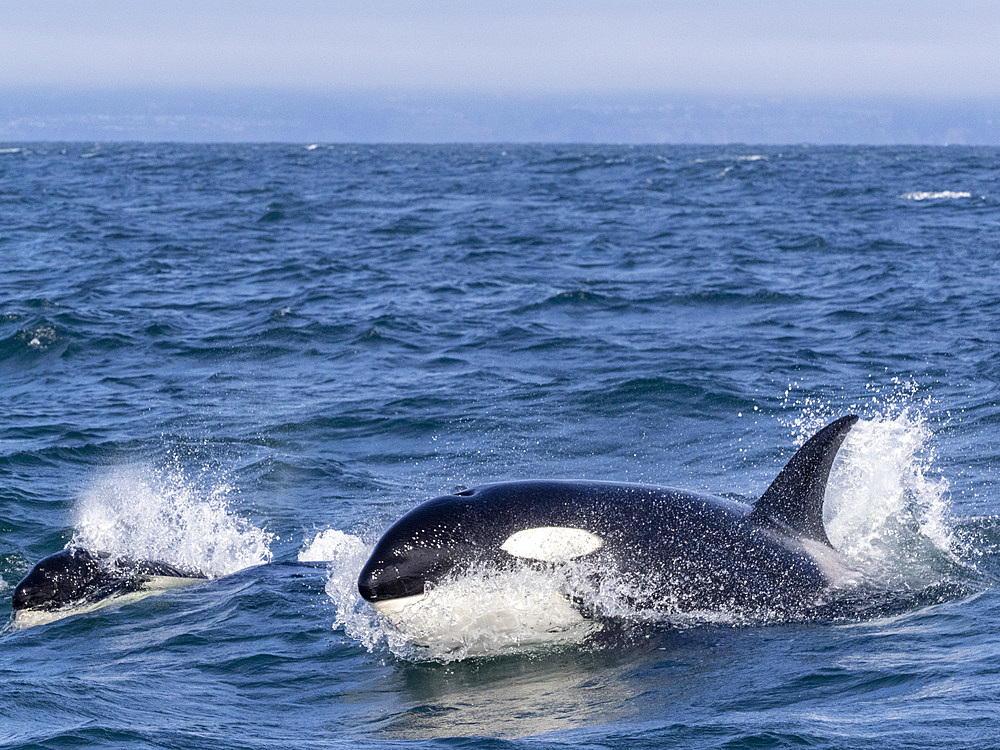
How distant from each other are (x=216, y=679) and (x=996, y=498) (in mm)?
6718

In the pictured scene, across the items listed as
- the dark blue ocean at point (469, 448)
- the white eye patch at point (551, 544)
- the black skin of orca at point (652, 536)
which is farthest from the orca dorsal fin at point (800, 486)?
the white eye patch at point (551, 544)

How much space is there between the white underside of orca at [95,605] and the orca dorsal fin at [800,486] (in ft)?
13.5

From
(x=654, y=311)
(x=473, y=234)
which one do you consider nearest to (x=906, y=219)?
(x=473, y=234)

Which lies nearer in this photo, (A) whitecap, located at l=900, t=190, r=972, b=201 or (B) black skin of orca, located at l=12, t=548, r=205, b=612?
(B) black skin of orca, located at l=12, t=548, r=205, b=612

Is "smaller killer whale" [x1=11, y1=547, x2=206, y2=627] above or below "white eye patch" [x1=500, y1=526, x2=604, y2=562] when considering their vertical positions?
below

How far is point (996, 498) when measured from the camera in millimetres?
10453

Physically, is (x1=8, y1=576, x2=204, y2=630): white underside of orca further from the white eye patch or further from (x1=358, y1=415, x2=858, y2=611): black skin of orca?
the white eye patch

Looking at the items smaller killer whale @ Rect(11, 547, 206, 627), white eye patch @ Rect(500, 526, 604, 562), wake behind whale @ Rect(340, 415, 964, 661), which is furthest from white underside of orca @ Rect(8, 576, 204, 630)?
white eye patch @ Rect(500, 526, 604, 562)

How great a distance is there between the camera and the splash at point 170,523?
9.77 metres

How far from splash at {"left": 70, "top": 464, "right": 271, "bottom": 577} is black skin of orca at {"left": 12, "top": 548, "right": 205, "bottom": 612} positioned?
0.23 m

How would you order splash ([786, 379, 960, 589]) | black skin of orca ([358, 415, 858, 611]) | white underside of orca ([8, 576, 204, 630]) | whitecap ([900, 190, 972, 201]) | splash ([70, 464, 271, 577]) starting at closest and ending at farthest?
black skin of orca ([358, 415, 858, 611]), white underside of orca ([8, 576, 204, 630]), splash ([786, 379, 960, 589]), splash ([70, 464, 271, 577]), whitecap ([900, 190, 972, 201])

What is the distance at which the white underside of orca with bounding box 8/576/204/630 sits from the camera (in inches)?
324

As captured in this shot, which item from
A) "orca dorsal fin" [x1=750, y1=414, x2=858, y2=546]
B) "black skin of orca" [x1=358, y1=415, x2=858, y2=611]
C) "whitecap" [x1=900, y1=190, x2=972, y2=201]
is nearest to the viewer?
"black skin of orca" [x1=358, y1=415, x2=858, y2=611]

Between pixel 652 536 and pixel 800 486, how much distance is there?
1.05 metres
